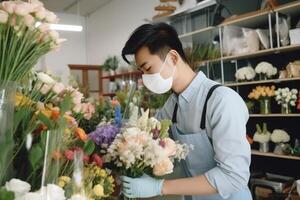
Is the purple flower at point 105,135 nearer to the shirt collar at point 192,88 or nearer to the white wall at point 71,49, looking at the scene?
the shirt collar at point 192,88

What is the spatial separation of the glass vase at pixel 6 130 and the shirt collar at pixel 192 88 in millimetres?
761

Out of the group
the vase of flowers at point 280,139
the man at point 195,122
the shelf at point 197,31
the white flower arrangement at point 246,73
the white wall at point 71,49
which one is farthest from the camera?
the white wall at point 71,49

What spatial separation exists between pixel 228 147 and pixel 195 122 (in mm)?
196

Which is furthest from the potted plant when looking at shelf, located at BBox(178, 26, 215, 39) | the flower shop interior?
shelf, located at BBox(178, 26, 215, 39)

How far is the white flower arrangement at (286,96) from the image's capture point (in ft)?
10.3

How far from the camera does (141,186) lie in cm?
96

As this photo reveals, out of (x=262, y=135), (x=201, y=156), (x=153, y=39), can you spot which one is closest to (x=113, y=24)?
(x=262, y=135)

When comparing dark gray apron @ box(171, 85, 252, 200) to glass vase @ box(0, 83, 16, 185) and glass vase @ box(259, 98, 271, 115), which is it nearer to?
glass vase @ box(0, 83, 16, 185)

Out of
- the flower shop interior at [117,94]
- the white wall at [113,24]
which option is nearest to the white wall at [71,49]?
the flower shop interior at [117,94]

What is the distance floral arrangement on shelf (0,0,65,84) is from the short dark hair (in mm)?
441

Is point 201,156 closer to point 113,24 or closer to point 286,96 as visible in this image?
point 286,96

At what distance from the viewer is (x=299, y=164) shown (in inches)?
129

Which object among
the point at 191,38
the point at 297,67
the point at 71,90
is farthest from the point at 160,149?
the point at 191,38

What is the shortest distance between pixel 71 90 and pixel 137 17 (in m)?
5.68
